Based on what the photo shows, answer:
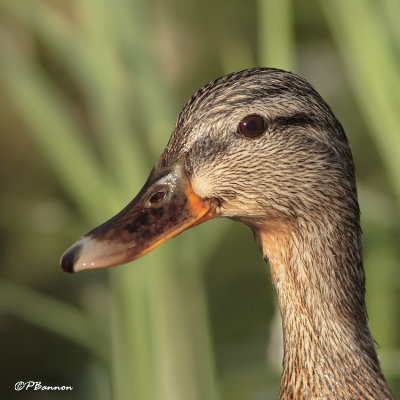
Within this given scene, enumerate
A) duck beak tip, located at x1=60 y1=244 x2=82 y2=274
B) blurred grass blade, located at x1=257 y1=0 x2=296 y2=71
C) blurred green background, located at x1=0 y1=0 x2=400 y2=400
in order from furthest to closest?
blurred grass blade, located at x1=257 y1=0 x2=296 y2=71
blurred green background, located at x1=0 y1=0 x2=400 y2=400
duck beak tip, located at x1=60 y1=244 x2=82 y2=274

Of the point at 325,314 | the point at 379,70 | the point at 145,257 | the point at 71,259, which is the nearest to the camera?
the point at 71,259

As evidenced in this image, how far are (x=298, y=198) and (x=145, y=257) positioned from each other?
18.9 inches

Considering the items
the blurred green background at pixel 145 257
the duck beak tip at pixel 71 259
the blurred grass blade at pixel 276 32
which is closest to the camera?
the duck beak tip at pixel 71 259

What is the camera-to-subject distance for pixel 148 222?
1728 millimetres

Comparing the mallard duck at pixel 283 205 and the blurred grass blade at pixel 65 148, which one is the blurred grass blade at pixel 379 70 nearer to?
the mallard duck at pixel 283 205

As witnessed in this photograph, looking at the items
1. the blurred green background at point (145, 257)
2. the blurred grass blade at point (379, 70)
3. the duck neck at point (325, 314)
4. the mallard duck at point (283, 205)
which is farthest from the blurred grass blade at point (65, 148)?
the blurred grass blade at point (379, 70)

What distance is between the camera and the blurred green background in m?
2.11

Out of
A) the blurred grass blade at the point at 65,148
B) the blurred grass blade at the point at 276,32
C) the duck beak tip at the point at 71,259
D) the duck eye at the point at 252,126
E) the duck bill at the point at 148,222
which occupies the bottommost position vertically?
the duck beak tip at the point at 71,259

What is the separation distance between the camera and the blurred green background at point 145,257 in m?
2.11

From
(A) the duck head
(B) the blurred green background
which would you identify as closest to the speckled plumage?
(A) the duck head

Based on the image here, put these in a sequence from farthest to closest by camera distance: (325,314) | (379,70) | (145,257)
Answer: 1. (379,70)
2. (145,257)
3. (325,314)

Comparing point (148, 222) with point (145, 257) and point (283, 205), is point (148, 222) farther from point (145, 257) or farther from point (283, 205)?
point (145, 257)

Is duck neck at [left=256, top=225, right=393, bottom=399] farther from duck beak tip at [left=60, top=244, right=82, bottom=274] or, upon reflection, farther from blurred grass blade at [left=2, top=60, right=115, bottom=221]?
blurred grass blade at [left=2, top=60, right=115, bottom=221]

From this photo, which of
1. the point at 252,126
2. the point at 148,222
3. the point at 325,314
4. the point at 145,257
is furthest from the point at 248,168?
the point at 145,257
